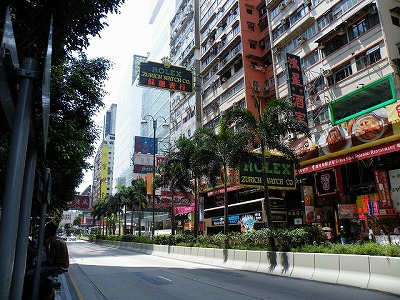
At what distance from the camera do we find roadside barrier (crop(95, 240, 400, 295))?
8805 millimetres

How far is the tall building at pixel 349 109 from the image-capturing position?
20.6 m

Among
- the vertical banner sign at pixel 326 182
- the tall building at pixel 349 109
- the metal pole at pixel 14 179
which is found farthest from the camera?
the vertical banner sign at pixel 326 182

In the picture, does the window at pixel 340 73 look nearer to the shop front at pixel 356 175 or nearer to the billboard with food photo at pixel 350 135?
the billboard with food photo at pixel 350 135

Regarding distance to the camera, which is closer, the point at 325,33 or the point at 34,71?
the point at 34,71

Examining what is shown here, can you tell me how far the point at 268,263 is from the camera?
13.8 m

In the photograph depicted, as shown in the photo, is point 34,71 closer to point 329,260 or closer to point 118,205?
point 329,260

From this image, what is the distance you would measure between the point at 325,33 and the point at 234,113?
1566 cm

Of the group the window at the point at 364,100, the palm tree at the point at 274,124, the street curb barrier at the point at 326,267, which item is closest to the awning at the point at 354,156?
the window at the point at 364,100

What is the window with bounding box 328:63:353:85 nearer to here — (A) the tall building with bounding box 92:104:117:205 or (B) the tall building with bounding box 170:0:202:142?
(B) the tall building with bounding box 170:0:202:142

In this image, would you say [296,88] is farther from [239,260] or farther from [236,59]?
[236,59]

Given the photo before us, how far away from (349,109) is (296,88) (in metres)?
4.34

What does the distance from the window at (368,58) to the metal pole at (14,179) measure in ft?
83.0

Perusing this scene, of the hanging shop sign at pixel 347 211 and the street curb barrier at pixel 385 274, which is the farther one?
Result: the hanging shop sign at pixel 347 211

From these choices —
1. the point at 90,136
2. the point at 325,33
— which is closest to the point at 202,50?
the point at 325,33
